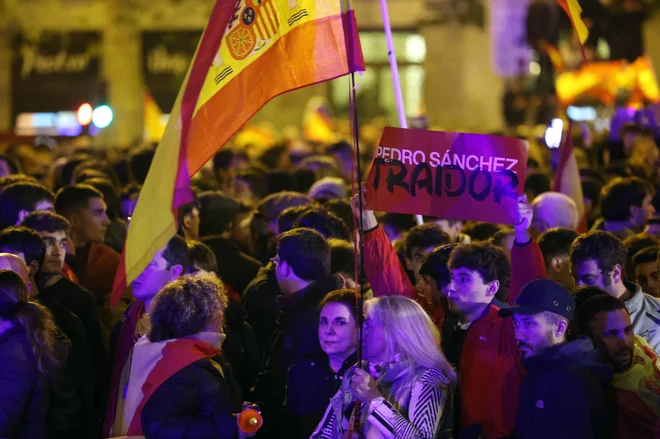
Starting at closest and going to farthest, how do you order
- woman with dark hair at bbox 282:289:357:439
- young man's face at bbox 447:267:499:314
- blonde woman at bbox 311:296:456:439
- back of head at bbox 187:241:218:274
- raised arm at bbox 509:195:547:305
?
1. blonde woman at bbox 311:296:456:439
2. woman with dark hair at bbox 282:289:357:439
3. young man's face at bbox 447:267:499:314
4. raised arm at bbox 509:195:547:305
5. back of head at bbox 187:241:218:274

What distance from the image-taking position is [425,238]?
6.80 metres

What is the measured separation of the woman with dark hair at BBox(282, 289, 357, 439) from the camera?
17.1 ft

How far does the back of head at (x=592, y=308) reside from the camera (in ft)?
16.7

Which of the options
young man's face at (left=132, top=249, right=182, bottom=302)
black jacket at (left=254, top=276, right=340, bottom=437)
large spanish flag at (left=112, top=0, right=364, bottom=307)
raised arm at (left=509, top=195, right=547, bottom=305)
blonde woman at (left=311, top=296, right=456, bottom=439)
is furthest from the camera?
young man's face at (left=132, top=249, right=182, bottom=302)

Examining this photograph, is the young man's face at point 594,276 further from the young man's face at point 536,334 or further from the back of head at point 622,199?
the back of head at point 622,199

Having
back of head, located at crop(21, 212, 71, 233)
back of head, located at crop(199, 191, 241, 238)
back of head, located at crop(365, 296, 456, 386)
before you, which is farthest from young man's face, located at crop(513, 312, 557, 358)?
back of head, located at crop(199, 191, 241, 238)

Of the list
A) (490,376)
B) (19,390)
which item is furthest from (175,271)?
(490,376)

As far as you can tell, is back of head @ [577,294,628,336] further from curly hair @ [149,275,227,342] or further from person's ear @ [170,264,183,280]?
person's ear @ [170,264,183,280]

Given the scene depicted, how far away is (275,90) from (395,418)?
6.36ft

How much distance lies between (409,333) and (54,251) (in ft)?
8.73

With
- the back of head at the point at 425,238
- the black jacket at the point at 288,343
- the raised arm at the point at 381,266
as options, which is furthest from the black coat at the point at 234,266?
the raised arm at the point at 381,266

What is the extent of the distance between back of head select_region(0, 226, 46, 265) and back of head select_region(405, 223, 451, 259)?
85.3 inches

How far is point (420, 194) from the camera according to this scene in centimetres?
593

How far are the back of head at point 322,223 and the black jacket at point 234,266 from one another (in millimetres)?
765
